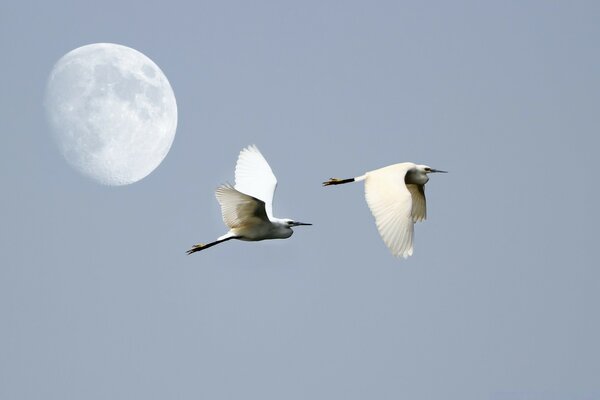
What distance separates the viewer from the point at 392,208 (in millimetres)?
38406

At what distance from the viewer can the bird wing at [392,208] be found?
37188mm

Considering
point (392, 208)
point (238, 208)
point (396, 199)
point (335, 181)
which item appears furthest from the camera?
point (335, 181)

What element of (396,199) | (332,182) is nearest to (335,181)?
(332,182)

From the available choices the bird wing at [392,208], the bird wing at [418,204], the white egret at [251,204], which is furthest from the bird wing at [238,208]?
the bird wing at [418,204]

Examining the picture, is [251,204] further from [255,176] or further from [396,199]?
[255,176]

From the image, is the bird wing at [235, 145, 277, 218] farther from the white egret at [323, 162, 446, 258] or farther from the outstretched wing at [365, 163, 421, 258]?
the outstretched wing at [365, 163, 421, 258]

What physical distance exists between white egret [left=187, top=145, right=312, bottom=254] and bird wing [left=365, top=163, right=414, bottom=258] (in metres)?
2.68

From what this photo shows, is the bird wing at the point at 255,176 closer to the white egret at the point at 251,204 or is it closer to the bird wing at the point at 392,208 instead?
the white egret at the point at 251,204

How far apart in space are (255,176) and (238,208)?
4995mm

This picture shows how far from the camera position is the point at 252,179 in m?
44.1

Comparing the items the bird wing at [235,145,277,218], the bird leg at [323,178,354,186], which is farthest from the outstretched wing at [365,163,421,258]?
the bird wing at [235,145,277,218]

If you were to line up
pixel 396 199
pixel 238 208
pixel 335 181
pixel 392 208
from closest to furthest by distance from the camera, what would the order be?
pixel 392 208, pixel 396 199, pixel 238 208, pixel 335 181

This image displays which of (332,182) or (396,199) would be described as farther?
(332,182)

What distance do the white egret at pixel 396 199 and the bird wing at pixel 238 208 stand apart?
286 cm
